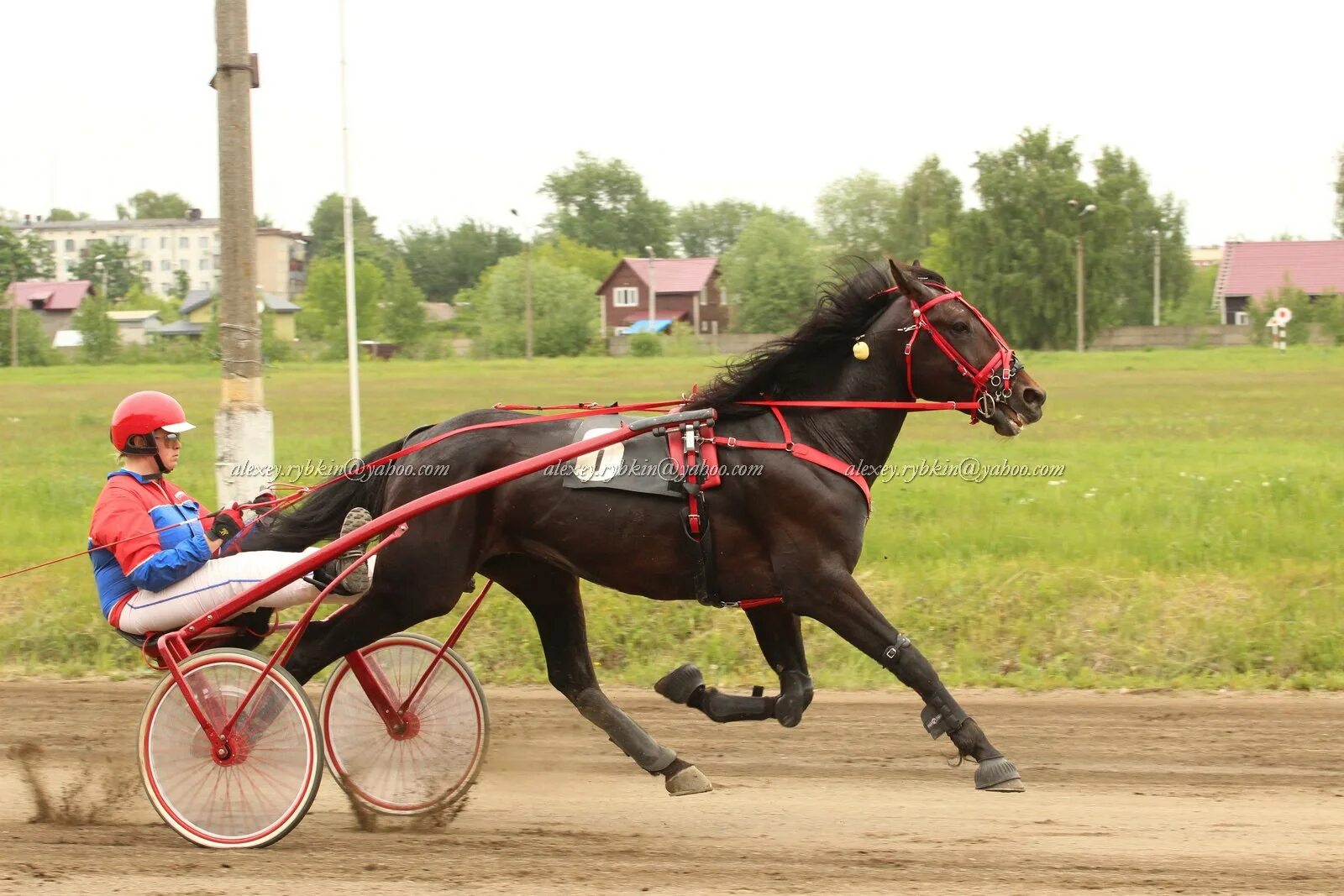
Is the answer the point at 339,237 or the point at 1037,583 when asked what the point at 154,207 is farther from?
the point at 1037,583

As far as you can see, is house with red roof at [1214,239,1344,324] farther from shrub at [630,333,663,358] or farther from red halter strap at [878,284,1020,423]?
red halter strap at [878,284,1020,423]

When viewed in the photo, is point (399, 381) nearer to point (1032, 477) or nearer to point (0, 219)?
point (1032, 477)

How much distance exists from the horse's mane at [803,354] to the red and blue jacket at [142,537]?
1.88m

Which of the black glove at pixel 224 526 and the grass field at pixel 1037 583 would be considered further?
the grass field at pixel 1037 583

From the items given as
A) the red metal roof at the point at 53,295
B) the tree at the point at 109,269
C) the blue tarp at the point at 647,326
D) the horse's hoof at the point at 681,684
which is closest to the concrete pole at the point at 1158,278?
the blue tarp at the point at 647,326

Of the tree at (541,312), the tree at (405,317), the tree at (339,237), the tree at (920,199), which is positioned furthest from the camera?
the tree at (339,237)

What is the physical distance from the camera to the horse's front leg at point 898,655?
443cm

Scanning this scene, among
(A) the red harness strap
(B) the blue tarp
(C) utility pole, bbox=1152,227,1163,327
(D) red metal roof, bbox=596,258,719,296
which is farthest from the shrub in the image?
(A) the red harness strap

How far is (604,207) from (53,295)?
3629 centimetres

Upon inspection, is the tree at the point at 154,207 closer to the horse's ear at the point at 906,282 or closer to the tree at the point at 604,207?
the tree at the point at 604,207

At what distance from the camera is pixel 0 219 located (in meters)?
81.9

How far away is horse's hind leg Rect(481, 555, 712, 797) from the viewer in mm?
4938

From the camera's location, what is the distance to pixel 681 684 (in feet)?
16.4

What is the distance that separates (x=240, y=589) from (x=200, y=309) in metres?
76.8
